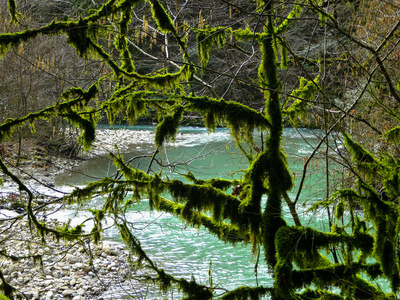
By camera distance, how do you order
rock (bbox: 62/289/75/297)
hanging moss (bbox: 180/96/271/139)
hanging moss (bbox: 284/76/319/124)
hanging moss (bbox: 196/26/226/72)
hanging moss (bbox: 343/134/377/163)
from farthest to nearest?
rock (bbox: 62/289/75/297) < hanging moss (bbox: 284/76/319/124) < hanging moss (bbox: 196/26/226/72) < hanging moss (bbox: 343/134/377/163) < hanging moss (bbox: 180/96/271/139)

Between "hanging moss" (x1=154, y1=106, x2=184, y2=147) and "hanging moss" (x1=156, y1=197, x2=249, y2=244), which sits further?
"hanging moss" (x1=156, y1=197, x2=249, y2=244)

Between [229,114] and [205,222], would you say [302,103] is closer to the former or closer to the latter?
[229,114]

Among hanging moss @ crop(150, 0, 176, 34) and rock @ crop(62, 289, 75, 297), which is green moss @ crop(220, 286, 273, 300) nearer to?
hanging moss @ crop(150, 0, 176, 34)

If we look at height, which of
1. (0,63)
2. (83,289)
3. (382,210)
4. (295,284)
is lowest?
(83,289)

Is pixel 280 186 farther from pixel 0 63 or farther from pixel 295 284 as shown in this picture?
pixel 0 63

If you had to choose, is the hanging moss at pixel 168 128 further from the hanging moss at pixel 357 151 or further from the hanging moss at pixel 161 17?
the hanging moss at pixel 357 151

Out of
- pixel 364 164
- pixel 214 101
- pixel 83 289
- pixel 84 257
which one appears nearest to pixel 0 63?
pixel 84 257

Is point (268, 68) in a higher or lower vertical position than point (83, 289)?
higher

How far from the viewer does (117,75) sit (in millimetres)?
3785

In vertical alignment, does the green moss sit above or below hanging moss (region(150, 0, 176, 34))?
below

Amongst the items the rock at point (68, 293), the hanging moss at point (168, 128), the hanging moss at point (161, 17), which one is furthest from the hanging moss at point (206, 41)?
the rock at point (68, 293)

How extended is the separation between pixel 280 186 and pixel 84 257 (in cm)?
573

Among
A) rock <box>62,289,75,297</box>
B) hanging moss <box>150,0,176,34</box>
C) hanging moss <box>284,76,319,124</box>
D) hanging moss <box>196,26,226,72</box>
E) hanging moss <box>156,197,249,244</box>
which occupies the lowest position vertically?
rock <box>62,289,75,297</box>

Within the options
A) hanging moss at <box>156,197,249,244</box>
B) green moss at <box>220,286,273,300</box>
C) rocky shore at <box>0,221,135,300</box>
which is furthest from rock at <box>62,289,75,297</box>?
green moss at <box>220,286,273,300</box>
